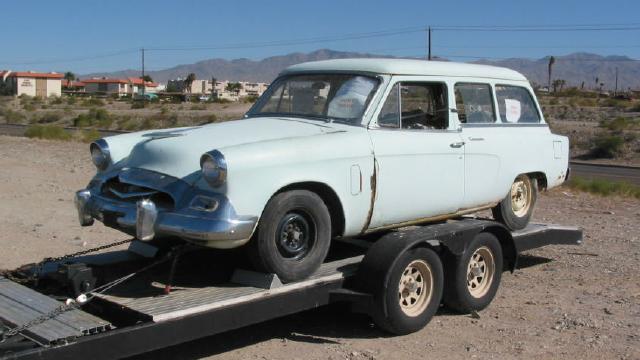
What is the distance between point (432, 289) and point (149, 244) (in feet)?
7.25

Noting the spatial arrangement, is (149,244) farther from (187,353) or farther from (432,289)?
(432,289)

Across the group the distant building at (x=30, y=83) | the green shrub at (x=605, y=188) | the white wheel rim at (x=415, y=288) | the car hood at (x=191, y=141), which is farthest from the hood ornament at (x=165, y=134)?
the distant building at (x=30, y=83)

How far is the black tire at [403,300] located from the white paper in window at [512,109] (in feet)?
7.13

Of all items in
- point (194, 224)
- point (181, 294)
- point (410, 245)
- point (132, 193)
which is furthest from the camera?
point (410, 245)

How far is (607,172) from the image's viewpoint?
1056 inches

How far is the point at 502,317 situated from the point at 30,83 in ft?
402

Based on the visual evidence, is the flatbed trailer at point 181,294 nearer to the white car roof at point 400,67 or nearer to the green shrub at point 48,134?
the white car roof at point 400,67

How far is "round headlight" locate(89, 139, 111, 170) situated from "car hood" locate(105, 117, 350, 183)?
0.04 m

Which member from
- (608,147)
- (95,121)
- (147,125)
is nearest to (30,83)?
(95,121)

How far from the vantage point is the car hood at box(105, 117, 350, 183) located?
5289 mm

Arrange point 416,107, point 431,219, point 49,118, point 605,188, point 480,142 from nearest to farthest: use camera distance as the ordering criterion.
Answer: point 431,219
point 416,107
point 480,142
point 605,188
point 49,118

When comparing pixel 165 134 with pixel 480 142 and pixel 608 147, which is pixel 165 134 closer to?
pixel 480 142

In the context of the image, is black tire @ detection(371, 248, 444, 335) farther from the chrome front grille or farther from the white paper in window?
the white paper in window

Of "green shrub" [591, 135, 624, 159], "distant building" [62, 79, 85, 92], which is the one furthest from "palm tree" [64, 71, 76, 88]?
"green shrub" [591, 135, 624, 159]
